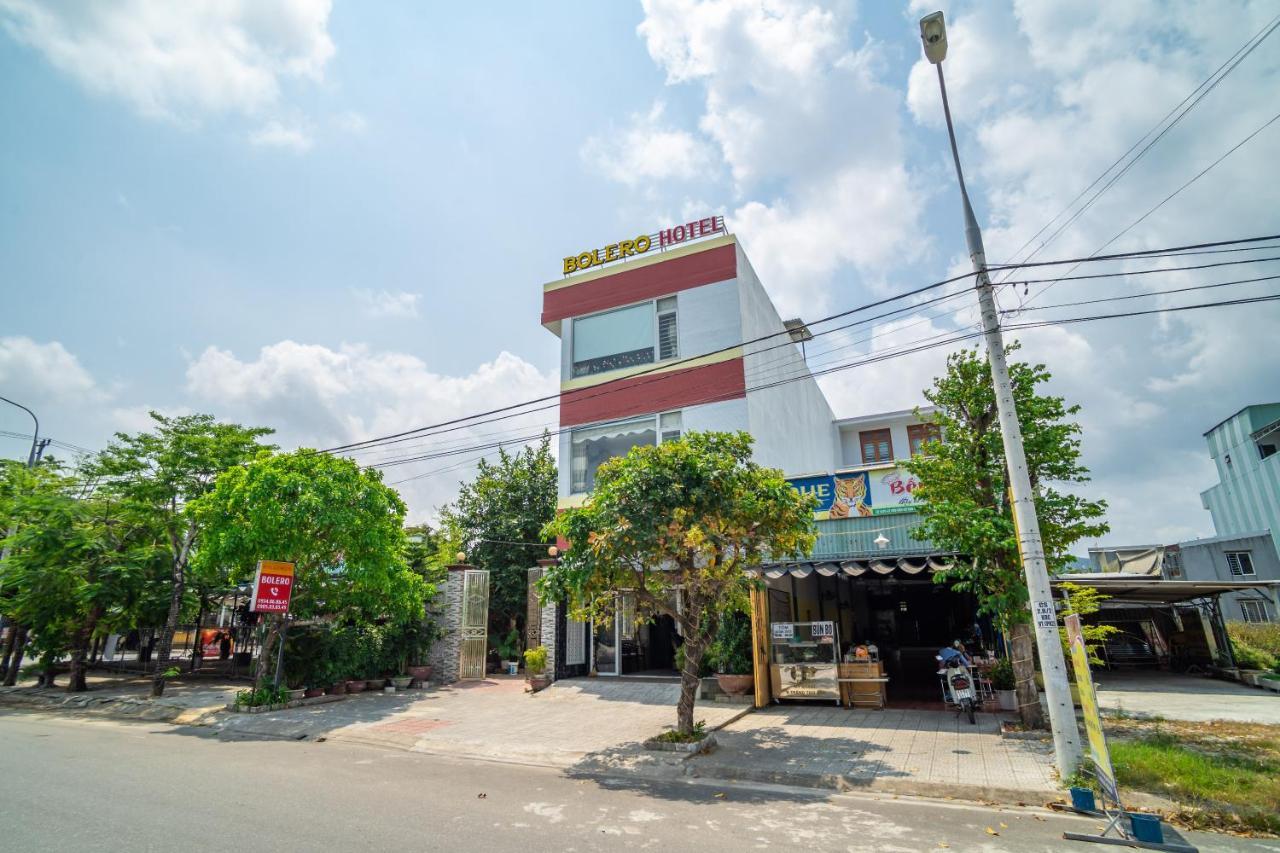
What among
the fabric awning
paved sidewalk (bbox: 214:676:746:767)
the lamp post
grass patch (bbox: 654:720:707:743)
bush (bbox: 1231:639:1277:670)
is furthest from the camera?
bush (bbox: 1231:639:1277:670)

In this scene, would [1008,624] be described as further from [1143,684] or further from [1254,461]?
[1254,461]

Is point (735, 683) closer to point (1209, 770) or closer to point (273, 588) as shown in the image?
point (1209, 770)

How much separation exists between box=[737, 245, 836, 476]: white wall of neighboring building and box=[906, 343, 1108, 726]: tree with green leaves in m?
5.98

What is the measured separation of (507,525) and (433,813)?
18404 mm

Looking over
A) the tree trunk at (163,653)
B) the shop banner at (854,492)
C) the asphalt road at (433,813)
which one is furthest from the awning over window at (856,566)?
the tree trunk at (163,653)

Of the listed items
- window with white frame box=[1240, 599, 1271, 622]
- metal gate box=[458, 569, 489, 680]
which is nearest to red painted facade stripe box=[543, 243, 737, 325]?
metal gate box=[458, 569, 489, 680]

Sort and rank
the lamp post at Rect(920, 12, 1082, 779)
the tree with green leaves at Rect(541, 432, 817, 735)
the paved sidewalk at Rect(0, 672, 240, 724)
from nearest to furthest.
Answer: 1. the lamp post at Rect(920, 12, 1082, 779)
2. the tree with green leaves at Rect(541, 432, 817, 735)
3. the paved sidewalk at Rect(0, 672, 240, 724)

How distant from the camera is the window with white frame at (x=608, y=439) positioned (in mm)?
18844

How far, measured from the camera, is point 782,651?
14148 mm

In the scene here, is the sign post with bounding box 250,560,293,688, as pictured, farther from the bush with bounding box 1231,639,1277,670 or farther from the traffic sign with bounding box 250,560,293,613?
the bush with bounding box 1231,639,1277,670

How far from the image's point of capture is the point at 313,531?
587 inches

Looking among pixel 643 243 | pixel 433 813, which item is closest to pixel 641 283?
pixel 643 243

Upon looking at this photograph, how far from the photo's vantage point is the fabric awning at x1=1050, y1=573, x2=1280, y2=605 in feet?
49.1

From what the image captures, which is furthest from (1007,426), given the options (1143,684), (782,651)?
(1143,684)
